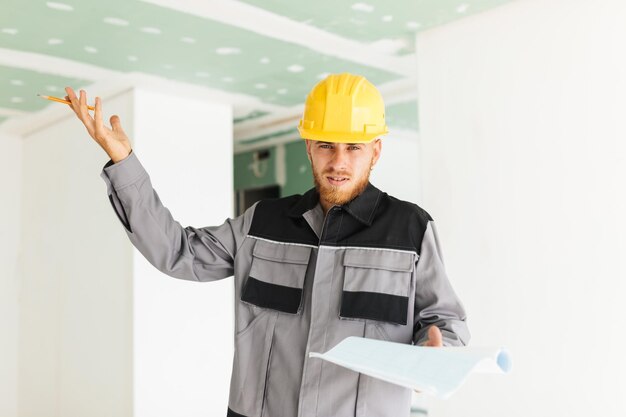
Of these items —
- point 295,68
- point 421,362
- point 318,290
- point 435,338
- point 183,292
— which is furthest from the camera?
point 183,292

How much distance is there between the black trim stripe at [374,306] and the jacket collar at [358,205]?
192 mm

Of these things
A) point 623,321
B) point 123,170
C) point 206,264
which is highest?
point 123,170

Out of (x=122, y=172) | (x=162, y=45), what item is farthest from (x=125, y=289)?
(x=122, y=172)

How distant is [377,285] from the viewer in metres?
1.53

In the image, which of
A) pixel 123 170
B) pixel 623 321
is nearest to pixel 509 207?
pixel 623 321

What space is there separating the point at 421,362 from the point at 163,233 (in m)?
0.73

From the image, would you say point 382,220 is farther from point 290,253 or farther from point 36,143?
point 36,143

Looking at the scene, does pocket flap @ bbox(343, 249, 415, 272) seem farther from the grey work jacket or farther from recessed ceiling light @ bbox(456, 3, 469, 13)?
recessed ceiling light @ bbox(456, 3, 469, 13)

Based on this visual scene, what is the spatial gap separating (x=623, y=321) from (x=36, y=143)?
4526 millimetres

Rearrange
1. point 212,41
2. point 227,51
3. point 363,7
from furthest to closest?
1. point 227,51
2. point 212,41
3. point 363,7

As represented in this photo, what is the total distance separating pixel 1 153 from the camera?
521 centimetres

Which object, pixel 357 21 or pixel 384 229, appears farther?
pixel 357 21

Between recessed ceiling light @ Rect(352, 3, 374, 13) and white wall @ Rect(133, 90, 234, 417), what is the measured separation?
176 centimetres

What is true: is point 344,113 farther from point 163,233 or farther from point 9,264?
point 9,264
